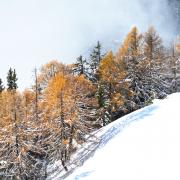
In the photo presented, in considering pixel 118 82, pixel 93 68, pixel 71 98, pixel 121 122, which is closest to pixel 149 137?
pixel 121 122

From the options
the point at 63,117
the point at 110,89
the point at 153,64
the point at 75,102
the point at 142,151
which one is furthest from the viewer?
the point at 153,64

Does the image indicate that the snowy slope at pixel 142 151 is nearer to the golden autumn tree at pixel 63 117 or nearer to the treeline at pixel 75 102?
the golden autumn tree at pixel 63 117

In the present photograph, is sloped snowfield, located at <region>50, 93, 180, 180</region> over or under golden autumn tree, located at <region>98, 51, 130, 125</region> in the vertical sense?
under

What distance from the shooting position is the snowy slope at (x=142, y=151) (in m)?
30.1

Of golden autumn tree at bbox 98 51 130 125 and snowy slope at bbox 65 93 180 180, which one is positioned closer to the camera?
snowy slope at bbox 65 93 180 180

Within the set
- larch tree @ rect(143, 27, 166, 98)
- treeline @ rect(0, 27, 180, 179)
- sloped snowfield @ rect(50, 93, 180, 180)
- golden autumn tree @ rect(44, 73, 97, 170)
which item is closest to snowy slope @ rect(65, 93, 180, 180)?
sloped snowfield @ rect(50, 93, 180, 180)

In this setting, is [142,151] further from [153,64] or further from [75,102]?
[153,64]

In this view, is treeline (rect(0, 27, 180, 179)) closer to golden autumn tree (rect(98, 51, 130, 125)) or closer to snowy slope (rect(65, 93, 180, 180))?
golden autumn tree (rect(98, 51, 130, 125))

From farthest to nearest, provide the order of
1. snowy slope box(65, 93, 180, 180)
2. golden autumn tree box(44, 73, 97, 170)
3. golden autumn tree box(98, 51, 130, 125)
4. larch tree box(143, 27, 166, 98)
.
Result: larch tree box(143, 27, 166, 98), golden autumn tree box(98, 51, 130, 125), golden autumn tree box(44, 73, 97, 170), snowy slope box(65, 93, 180, 180)

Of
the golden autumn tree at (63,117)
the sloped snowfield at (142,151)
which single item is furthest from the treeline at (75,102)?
the sloped snowfield at (142,151)

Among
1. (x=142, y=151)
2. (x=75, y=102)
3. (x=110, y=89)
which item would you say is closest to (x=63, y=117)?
(x=75, y=102)

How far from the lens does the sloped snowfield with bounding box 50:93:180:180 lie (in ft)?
98.7

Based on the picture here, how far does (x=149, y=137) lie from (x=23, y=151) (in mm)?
15721

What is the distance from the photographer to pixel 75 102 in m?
49.2
